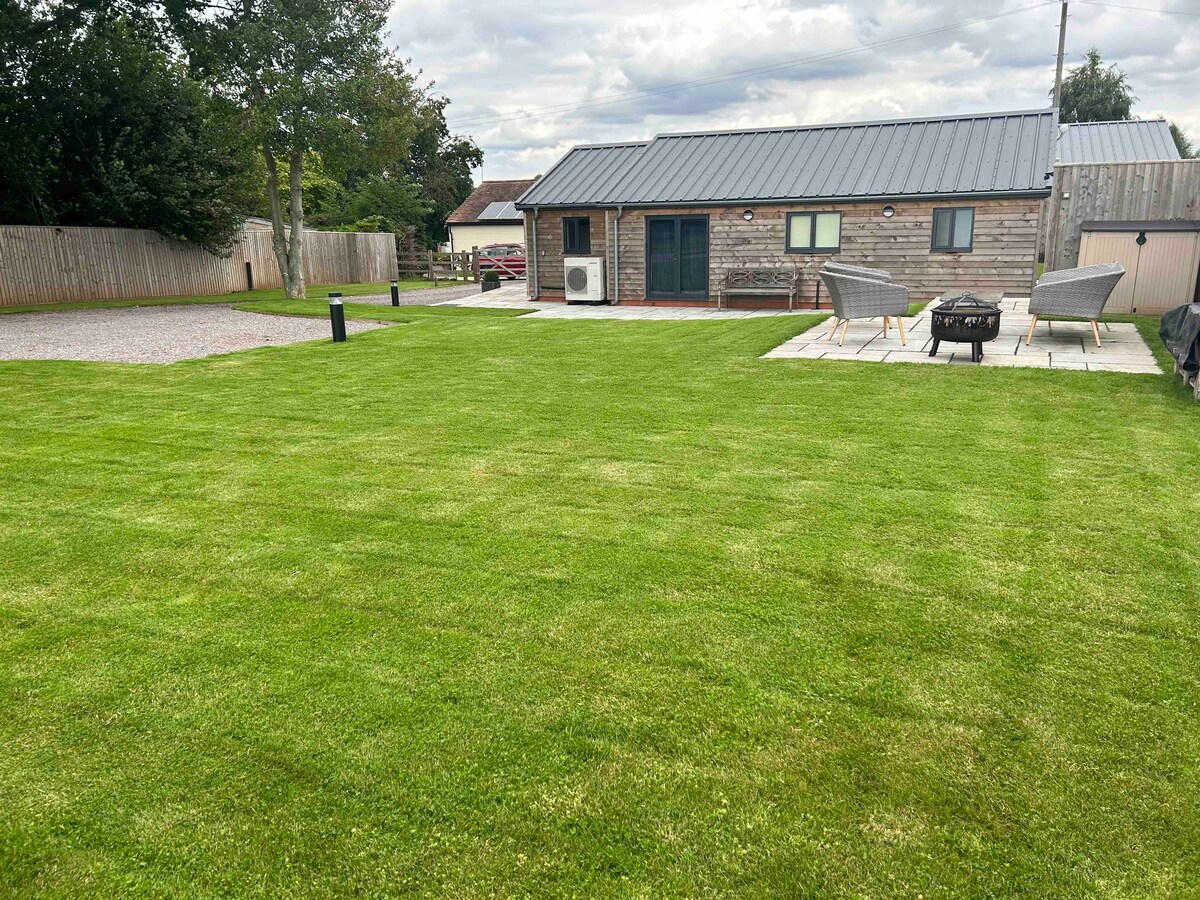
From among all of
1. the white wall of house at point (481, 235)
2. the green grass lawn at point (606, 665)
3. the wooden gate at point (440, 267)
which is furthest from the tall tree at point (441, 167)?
the green grass lawn at point (606, 665)

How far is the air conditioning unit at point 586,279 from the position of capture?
17.5m

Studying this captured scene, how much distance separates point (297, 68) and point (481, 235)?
75.0 ft

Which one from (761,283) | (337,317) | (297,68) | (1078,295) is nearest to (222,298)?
(297,68)

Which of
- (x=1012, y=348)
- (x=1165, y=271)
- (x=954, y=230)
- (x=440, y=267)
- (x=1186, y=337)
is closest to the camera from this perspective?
(x=1186, y=337)

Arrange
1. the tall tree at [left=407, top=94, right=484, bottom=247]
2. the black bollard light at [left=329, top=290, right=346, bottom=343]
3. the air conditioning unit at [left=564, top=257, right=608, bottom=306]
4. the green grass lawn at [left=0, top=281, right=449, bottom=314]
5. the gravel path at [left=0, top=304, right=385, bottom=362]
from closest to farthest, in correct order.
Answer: the gravel path at [left=0, top=304, right=385, bottom=362] < the black bollard light at [left=329, top=290, right=346, bottom=343] < the green grass lawn at [left=0, top=281, right=449, bottom=314] < the air conditioning unit at [left=564, top=257, right=608, bottom=306] < the tall tree at [left=407, top=94, right=484, bottom=247]

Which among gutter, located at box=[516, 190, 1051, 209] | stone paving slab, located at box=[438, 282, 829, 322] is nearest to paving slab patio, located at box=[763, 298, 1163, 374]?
stone paving slab, located at box=[438, 282, 829, 322]

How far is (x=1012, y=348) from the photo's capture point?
29.3ft

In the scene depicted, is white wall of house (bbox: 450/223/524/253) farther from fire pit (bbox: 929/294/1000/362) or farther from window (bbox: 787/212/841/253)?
fire pit (bbox: 929/294/1000/362)

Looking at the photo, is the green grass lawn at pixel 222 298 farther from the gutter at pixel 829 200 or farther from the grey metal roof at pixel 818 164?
the grey metal roof at pixel 818 164

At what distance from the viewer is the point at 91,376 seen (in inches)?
331

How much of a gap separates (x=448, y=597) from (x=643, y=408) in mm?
3590

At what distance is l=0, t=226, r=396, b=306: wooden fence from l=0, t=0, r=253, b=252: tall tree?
23.6 inches

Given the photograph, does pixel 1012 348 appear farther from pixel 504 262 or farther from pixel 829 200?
pixel 504 262

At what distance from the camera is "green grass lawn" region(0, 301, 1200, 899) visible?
191cm
